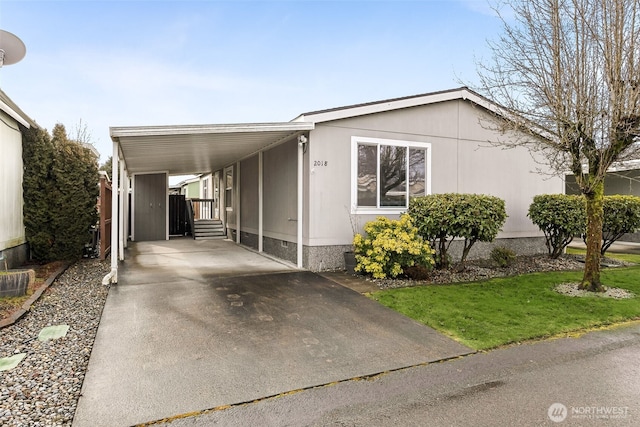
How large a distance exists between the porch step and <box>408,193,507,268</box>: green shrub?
972 cm

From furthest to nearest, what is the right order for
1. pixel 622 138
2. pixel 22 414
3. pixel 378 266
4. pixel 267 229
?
pixel 267 229 < pixel 378 266 < pixel 622 138 < pixel 22 414

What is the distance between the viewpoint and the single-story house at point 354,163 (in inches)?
301

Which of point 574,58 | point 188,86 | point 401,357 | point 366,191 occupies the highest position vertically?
point 188,86

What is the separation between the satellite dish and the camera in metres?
6.13

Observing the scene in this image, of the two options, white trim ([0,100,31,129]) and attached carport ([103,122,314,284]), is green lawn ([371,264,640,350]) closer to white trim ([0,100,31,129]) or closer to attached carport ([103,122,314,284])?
attached carport ([103,122,314,284])

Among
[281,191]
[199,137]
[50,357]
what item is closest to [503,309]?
[50,357]

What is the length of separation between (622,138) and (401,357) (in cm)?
487

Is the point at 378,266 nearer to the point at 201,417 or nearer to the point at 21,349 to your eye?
the point at 201,417

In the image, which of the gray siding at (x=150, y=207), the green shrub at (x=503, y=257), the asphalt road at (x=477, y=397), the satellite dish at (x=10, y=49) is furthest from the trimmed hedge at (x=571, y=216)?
the gray siding at (x=150, y=207)

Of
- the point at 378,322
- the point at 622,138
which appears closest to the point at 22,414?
the point at 378,322

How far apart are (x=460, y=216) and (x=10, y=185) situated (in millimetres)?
9124

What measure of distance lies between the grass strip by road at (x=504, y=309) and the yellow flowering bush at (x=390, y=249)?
26.6 inches

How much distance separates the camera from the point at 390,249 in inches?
266

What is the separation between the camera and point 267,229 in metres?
10.2
